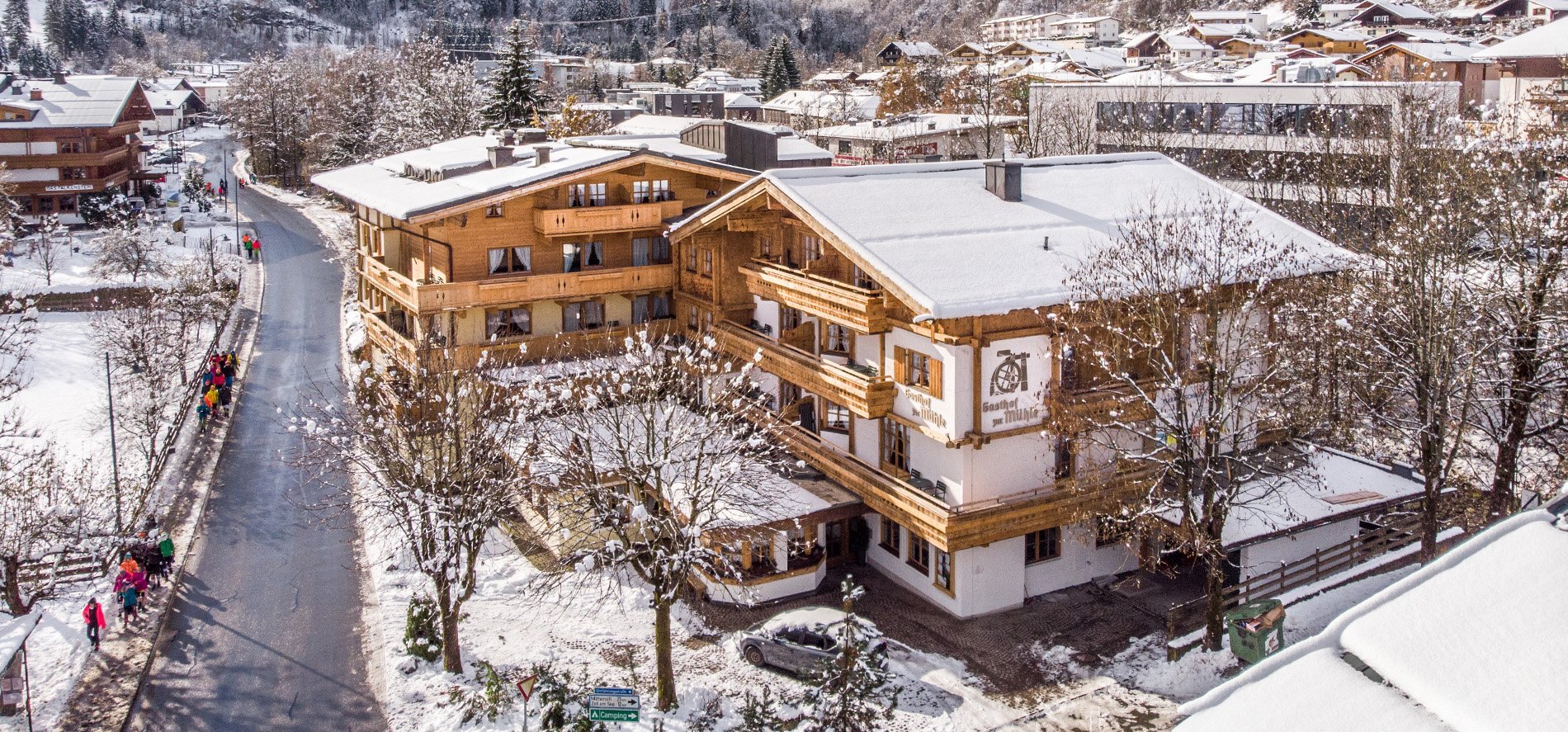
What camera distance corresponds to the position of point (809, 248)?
32.2m

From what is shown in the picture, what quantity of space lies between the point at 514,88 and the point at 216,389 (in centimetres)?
3380

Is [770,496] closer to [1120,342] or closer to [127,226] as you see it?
[1120,342]

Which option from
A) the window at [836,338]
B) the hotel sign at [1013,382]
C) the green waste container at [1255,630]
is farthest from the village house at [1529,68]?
the green waste container at [1255,630]

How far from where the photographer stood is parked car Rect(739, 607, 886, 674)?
24.1 metres

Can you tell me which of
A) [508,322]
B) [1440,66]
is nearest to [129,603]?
[508,322]

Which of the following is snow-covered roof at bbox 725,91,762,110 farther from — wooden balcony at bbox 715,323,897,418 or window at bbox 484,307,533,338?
wooden balcony at bbox 715,323,897,418

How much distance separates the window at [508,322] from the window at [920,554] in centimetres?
1604

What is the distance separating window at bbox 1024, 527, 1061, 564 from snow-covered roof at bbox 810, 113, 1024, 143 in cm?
5087

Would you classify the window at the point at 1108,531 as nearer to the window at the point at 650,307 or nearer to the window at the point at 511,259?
the window at the point at 650,307

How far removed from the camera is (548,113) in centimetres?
7706

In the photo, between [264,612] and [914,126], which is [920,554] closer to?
[264,612]

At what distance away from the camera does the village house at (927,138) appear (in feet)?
250

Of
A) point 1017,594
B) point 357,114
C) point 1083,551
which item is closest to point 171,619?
point 1017,594

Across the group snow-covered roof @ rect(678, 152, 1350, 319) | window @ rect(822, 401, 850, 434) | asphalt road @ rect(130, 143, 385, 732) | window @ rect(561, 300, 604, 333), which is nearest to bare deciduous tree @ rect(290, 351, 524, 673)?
asphalt road @ rect(130, 143, 385, 732)
